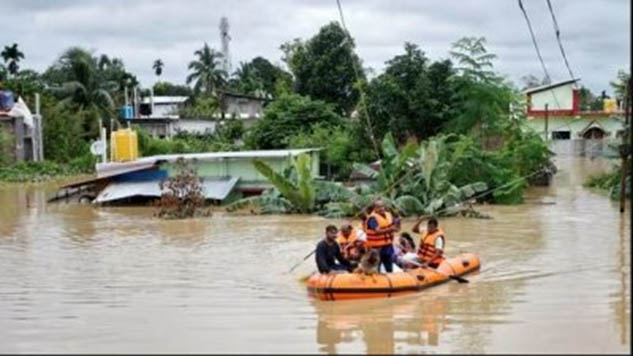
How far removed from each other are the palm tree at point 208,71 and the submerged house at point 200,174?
53.7 m

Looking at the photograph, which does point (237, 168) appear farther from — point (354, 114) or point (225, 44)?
point (225, 44)

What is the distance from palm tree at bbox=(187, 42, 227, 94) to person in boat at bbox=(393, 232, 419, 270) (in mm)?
74626

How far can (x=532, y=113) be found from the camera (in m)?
66.2

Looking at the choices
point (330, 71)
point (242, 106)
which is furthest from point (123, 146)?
point (242, 106)

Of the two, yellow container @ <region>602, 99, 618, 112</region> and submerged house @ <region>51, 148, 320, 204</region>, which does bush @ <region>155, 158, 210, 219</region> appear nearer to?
submerged house @ <region>51, 148, 320, 204</region>

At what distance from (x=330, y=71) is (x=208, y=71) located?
35.5 m

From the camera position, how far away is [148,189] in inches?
1433

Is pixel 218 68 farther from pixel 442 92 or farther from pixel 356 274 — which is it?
pixel 356 274

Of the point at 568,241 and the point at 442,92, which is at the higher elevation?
the point at 442,92

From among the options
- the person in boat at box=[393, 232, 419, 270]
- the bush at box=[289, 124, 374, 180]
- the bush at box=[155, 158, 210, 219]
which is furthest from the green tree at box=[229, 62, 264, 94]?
the person in boat at box=[393, 232, 419, 270]

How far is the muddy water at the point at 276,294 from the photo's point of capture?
11.3 m

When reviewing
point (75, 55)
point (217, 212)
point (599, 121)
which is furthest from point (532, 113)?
point (217, 212)

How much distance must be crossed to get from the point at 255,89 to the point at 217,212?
185ft

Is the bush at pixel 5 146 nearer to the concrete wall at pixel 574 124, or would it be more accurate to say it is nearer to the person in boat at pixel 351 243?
the concrete wall at pixel 574 124
